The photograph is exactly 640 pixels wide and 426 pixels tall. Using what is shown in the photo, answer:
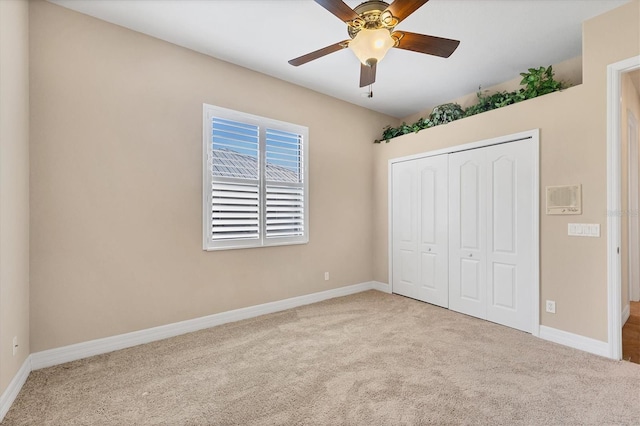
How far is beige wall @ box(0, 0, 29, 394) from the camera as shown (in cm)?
199

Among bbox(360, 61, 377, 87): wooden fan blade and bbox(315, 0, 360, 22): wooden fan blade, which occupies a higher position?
bbox(315, 0, 360, 22): wooden fan blade

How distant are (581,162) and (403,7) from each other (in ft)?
7.71

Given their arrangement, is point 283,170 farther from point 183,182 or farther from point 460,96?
point 460,96

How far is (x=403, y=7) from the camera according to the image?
188 centimetres

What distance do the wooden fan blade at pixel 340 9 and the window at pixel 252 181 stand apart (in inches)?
78.6

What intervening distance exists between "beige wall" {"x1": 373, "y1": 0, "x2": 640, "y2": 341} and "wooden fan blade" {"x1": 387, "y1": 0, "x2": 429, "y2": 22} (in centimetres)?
211

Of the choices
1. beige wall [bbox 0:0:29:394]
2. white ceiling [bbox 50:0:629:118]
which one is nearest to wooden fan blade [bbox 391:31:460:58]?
white ceiling [bbox 50:0:629:118]

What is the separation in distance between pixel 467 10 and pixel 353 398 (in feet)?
11.0

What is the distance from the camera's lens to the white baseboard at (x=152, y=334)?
8.37ft

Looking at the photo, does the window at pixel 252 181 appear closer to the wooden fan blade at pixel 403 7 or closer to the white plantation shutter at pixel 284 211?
the white plantation shutter at pixel 284 211

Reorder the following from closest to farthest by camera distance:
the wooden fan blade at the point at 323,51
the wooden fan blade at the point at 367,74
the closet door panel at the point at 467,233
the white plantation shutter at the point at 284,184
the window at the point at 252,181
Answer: the wooden fan blade at the point at 323,51, the wooden fan blade at the point at 367,74, the window at the point at 252,181, the closet door panel at the point at 467,233, the white plantation shutter at the point at 284,184

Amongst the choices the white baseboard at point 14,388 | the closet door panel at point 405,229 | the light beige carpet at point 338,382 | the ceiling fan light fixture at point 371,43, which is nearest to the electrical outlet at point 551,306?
the light beige carpet at point 338,382

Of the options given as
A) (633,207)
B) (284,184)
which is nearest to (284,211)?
(284,184)

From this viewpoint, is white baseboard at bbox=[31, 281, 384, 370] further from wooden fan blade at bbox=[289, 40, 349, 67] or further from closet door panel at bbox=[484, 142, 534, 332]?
wooden fan blade at bbox=[289, 40, 349, 67]
